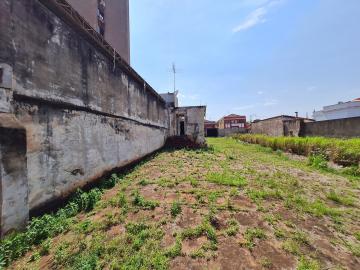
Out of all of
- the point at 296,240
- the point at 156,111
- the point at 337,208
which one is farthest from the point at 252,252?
the point at 156,111

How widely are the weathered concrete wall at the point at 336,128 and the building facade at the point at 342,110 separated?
1579 centimetres

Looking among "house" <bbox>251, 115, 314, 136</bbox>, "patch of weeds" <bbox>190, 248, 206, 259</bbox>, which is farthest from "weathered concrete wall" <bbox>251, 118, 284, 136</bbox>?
"patch of weeds" <bbox>190, 248, 206, 259</bbox>

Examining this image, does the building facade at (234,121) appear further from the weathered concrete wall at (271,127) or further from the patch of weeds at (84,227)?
the patch of weeds at (84,227)

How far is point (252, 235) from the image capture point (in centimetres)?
314

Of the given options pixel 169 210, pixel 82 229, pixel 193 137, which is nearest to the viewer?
pixel 82 229

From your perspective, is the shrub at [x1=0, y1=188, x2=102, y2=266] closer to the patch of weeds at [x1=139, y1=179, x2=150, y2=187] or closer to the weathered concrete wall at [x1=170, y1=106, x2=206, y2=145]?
the patch of weeds at [x1=139, y1=179, x2=150, y2=187]

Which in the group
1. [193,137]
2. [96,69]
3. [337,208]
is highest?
[96,69]

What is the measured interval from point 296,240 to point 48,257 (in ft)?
11.4

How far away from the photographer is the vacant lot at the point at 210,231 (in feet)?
8.48

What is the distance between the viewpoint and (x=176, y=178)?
636cm

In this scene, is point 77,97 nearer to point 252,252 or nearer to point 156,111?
point 252,252

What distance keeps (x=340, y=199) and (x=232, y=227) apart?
3322 millimetres

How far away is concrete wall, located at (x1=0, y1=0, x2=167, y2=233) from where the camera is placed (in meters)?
2.95

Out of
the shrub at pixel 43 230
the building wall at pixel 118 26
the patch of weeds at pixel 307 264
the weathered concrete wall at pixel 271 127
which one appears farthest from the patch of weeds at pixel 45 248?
the weathered concrete wall at pixel 271 127
